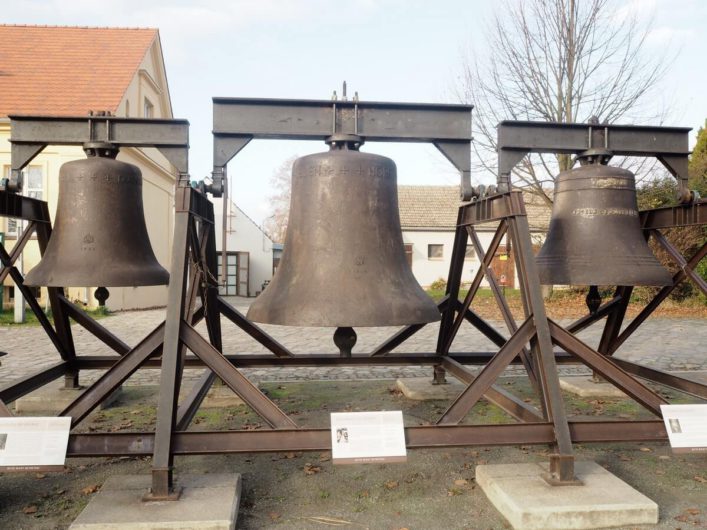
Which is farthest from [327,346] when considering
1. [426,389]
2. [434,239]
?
[434,239]

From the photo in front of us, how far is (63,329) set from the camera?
5.55 metres

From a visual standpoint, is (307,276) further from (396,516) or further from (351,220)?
(396,516)

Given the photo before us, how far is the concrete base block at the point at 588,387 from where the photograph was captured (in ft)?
20.5

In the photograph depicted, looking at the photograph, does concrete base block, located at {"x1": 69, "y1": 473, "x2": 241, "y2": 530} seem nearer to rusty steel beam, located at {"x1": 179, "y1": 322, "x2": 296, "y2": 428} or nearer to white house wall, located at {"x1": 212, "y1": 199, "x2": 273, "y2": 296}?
rusty steel beam, located at {"x1": 179, "y1": 322, "x2": 296, "y2": 428}

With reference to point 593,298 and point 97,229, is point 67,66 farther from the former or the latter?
point 593,298

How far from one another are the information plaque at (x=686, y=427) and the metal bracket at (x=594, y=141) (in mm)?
1890

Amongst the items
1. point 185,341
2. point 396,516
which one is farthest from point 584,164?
point 185,341

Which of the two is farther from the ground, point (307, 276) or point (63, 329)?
point (307, 276)

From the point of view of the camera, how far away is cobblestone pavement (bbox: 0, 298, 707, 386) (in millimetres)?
7574

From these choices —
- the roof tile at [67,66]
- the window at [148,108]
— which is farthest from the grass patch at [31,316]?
the window at [148,108]

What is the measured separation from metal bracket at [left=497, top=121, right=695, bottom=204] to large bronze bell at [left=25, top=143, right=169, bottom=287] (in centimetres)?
278

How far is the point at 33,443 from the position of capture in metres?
3.01

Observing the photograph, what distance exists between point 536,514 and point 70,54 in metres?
18.8

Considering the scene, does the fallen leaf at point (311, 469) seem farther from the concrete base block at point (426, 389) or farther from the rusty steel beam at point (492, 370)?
the concrete base block at point (426, 389)
